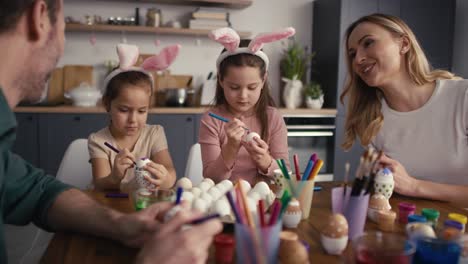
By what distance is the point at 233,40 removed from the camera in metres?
1.62

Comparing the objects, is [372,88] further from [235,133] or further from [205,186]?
[205,186]

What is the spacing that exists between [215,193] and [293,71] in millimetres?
3143

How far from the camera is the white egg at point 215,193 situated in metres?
1.00

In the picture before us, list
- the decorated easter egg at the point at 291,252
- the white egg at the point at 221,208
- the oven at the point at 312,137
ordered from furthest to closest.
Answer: the oven at the point at 312,137, the white egg at the point at 221,208, the decorated easter egg at the point at 291,252

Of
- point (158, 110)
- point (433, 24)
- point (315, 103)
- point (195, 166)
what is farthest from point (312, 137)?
point (195, 166)

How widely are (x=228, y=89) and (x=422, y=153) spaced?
80 centimetres

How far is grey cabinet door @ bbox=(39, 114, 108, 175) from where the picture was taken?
3.27 meters

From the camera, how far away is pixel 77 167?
5.67 ft

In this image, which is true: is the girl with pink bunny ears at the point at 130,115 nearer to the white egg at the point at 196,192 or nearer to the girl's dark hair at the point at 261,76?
the girl's dark hair at the point at 261,76

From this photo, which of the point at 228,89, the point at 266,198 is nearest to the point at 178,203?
the point at 266,198

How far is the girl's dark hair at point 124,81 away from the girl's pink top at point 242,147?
0.30 metres

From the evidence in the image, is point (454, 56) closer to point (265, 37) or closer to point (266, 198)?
point (265, 37)

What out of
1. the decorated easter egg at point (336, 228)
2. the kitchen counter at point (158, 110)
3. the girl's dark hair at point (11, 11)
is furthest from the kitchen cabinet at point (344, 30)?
the girl's dark hair at point (11, 11)

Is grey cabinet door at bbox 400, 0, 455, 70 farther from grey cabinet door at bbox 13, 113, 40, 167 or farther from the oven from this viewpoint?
grey cabinet door at bbox 13, 113, 40, 167
